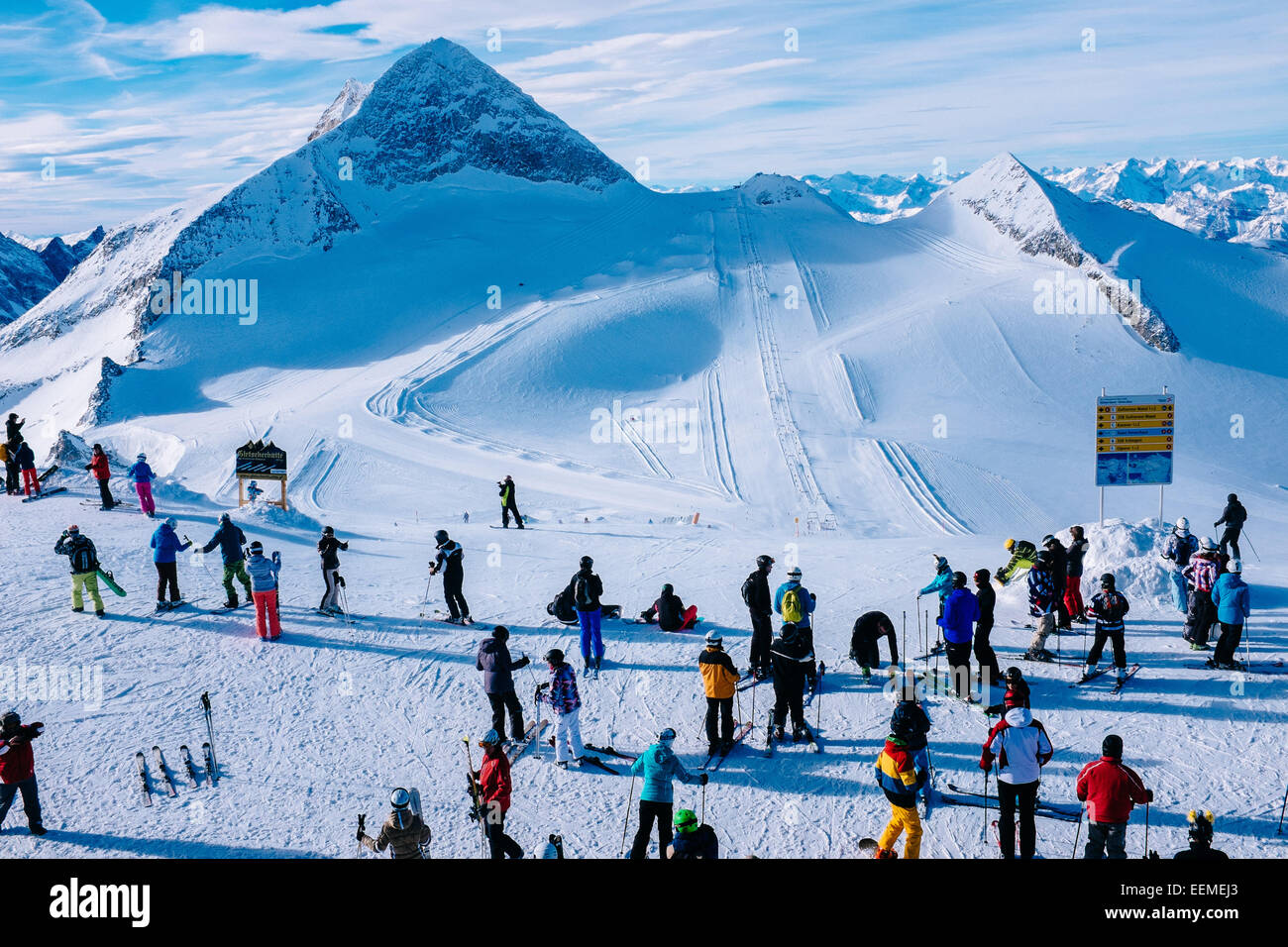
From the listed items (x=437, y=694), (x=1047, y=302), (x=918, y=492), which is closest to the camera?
(x=437, y=694)

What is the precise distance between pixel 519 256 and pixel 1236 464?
157 ft

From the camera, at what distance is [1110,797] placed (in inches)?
263

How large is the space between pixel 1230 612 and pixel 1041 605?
223 centimetres

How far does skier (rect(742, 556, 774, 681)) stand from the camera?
10.7m

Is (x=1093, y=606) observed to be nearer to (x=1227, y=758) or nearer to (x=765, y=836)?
(x=1227, y=758)

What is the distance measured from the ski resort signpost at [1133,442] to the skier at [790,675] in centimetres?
1195

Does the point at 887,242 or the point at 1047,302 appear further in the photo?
the point at 887,242

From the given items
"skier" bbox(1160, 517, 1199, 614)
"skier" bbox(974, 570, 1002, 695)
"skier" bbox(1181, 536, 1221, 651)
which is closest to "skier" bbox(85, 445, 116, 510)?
"skier" bbox(974, 570, 1002, 695)

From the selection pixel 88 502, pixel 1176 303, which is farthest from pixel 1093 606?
pixel 1176 303

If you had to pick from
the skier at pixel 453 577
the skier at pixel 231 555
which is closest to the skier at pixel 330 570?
the skier at pixel 231 555

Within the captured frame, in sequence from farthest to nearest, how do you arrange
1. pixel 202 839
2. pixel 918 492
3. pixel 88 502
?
pixel 918 492 < pixel 88 502 < pixel 202 839

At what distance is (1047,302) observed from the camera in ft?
157

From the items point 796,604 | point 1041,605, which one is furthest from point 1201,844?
point 1041,605

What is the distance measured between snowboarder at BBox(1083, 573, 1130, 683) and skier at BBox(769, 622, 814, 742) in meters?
4.35
